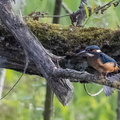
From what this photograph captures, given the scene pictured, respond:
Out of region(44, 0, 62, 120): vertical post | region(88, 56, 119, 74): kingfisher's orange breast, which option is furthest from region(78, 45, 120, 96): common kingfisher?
region(44, 0, 62, 120): vertical post

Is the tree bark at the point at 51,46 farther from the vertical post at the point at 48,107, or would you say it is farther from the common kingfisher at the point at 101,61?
the vertical post at the point at 48,107

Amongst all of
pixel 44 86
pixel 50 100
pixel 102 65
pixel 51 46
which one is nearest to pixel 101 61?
pixel 102 65

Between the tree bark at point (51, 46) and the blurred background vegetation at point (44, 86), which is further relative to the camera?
the blurred background vegetation at point (44, 86)

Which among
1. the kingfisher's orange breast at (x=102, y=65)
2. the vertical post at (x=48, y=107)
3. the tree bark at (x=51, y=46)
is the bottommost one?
the vertical post at (x=48, y=107)

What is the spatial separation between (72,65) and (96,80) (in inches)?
18.0

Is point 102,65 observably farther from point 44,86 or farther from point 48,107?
point 44,86

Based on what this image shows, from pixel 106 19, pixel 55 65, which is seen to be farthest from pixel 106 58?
pixel 106 19

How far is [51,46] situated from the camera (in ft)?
6.65

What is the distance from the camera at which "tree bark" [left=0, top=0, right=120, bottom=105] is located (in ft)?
5.87

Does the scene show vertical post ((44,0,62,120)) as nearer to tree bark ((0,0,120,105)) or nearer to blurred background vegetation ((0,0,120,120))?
blurred background vegetation ((0,0,120,120))

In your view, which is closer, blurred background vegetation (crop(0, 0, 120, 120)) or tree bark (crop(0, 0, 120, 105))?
tree bark (crop(0, 0, 120, 105))

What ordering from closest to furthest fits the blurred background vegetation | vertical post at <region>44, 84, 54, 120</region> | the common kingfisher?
the common kingfisher
the blurred background vegetation
vertical post at <region>44, 84, 54, 120</region>

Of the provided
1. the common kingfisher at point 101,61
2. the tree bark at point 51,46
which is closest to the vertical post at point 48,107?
the tree bark at point 51,46

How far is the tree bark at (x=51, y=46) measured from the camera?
1.79 m
